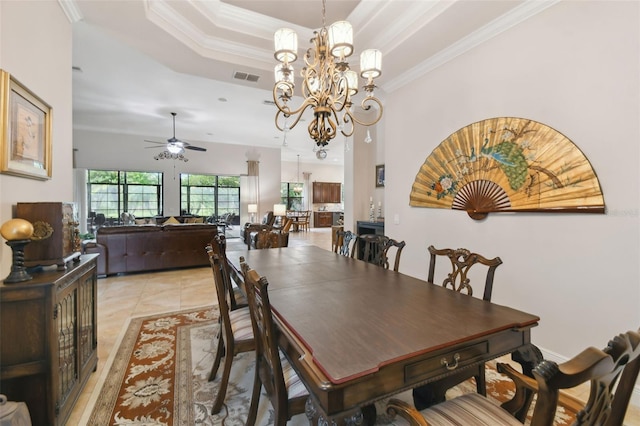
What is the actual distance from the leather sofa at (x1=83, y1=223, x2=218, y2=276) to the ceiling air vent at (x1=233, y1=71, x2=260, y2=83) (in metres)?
3.00

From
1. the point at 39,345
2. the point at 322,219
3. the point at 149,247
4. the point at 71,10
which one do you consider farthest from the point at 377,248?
the point at 322,219

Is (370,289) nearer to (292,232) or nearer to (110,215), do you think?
(110,215)

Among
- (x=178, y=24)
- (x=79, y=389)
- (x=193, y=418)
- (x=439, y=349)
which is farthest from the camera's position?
(x=178, y=24)

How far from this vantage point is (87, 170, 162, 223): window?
8539mm

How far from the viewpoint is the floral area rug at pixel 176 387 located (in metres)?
1.74

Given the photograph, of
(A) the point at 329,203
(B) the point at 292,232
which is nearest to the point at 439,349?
(B) the point at 292,232

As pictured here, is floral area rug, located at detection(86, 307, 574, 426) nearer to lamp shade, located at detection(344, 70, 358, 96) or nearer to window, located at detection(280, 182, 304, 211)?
lamp shade, located at detection(344, 70, 358, 96)

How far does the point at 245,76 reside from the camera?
3.70m

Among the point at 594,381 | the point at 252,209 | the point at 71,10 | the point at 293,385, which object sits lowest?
the point at 293,385

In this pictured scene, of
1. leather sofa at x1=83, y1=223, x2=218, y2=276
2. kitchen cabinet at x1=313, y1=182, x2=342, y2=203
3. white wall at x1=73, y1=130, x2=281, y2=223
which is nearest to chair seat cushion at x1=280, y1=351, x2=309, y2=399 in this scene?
leather sofa at x1=83, y1=223, x2=218, y2=276

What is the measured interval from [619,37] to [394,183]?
236 centimetres

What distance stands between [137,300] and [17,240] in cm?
270

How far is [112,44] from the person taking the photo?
3713 millimetres

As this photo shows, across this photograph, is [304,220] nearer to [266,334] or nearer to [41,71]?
[41,71]
